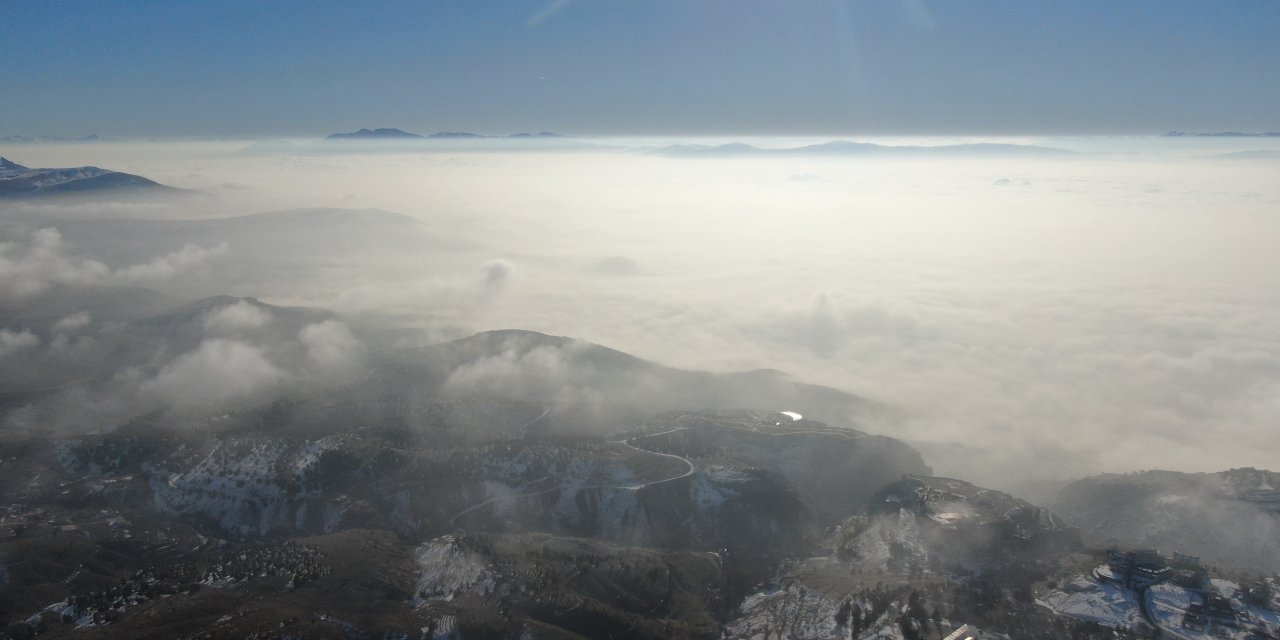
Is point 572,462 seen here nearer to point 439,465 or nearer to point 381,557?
point 439,465

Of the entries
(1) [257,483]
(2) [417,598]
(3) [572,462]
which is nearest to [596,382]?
(3) [572,462]

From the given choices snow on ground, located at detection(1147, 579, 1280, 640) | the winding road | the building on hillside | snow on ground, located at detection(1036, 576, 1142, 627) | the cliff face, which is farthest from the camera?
the winding road

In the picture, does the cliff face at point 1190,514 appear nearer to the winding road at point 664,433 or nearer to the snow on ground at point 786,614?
the winding road at point 664,433

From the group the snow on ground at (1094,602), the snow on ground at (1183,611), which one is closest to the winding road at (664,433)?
the snow on ground at (1094,602)

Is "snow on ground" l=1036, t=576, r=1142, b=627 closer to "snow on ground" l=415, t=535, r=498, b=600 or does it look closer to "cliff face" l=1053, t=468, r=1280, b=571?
"cliff face" l=1053, t=468, r=1280, b=571

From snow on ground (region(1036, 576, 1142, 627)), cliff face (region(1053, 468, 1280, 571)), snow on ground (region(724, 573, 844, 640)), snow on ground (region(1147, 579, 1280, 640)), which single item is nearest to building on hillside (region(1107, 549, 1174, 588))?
A: snow on ground (region(1147, 579, 1280, 640))

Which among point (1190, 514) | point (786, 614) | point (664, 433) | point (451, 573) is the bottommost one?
point (786, 614)

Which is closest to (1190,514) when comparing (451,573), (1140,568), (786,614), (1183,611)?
(1140,568)

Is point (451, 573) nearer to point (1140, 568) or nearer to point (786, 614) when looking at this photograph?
point (786, 614)
